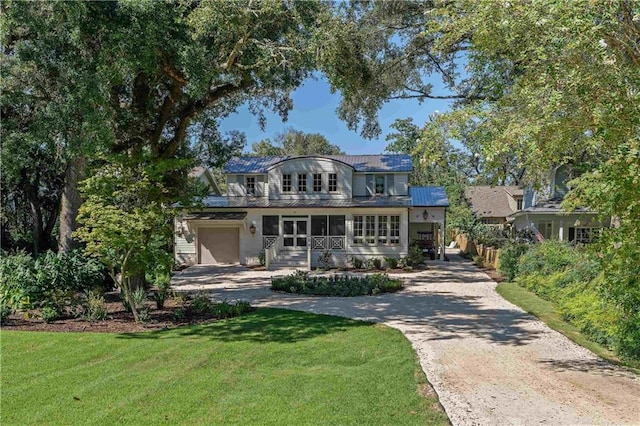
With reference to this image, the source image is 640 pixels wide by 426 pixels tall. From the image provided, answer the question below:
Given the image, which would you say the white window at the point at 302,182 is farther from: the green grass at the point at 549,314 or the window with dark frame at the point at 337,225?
the green grass at the point at 549,314

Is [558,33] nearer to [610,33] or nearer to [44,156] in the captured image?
[610,33]

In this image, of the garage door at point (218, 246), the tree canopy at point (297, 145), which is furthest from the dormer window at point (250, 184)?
the tree canopy at point (297, 145)

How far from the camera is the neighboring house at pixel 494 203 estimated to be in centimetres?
3717

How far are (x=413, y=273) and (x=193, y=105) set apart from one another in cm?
1204

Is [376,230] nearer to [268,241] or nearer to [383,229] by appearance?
[383,229]

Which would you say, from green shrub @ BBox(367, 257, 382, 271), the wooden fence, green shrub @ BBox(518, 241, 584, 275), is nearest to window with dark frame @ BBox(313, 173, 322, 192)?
green shrub @ BBox(367, 257, 382, 271)

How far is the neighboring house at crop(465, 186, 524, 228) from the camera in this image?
3717 centimetres

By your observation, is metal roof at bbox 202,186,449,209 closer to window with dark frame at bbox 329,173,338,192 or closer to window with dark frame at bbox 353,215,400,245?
window with dark frame at bbox 329,173,338,192

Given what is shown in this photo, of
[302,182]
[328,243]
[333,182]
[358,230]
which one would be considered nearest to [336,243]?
[328,243]

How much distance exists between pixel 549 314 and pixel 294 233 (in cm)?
1462

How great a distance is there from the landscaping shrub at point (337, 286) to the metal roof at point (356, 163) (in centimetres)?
947

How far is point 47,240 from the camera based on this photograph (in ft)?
66.4

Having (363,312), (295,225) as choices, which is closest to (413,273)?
(295,225)

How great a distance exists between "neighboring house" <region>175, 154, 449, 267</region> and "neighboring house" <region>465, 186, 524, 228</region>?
46.9ft
